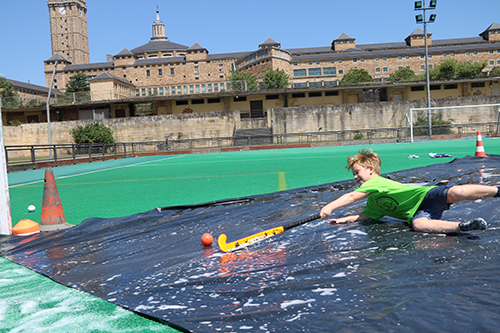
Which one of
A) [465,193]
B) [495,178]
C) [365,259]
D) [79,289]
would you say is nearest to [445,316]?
[365,259]

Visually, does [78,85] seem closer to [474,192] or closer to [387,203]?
[387,203]

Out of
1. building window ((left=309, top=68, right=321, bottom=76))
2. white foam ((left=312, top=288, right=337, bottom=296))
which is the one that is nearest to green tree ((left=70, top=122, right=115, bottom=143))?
white foam ((left=312, top=288, right=337, bottom=296))

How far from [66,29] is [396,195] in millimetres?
149427

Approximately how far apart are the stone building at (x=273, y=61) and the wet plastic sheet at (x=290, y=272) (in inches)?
2490

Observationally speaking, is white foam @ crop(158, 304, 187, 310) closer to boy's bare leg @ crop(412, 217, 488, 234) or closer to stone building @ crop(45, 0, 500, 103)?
boy's bare leg @ crop(412, 217, 488, 234)

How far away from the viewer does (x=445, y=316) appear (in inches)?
75.7

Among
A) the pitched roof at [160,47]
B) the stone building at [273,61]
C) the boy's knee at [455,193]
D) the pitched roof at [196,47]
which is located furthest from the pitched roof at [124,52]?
the boy's knee at [455,193]

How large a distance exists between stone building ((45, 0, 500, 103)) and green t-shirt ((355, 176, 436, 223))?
6324 centimetres

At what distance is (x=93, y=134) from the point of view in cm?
4044

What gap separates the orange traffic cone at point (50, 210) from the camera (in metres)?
4.77

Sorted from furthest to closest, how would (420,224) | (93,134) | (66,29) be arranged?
(66,29) < (93,134) < (420,224)

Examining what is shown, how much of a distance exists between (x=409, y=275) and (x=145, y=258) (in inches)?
84.5

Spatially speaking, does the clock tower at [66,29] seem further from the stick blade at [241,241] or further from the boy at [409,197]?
the boy at [409,197]

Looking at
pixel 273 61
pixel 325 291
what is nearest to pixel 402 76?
pixel 273 61
